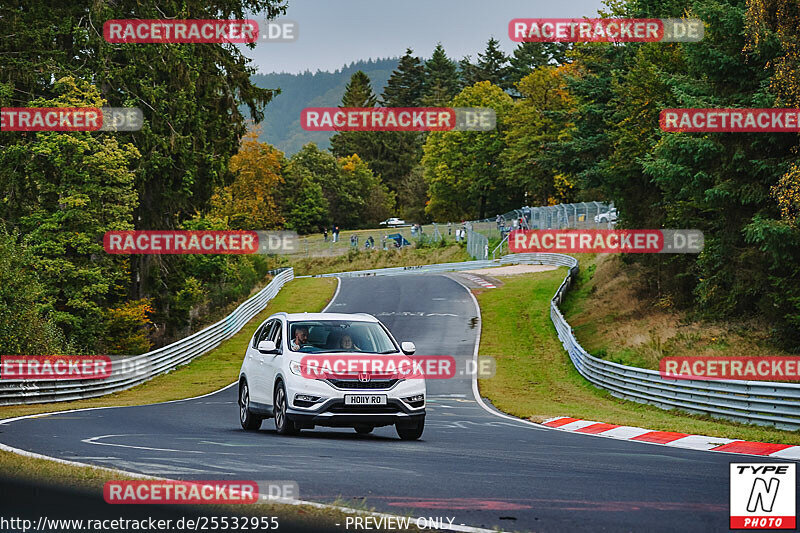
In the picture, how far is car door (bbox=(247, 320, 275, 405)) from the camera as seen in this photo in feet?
49.6

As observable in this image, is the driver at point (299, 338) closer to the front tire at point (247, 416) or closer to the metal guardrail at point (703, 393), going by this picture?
the front tire at point (247, 416)

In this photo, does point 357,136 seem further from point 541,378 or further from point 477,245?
point 541,378

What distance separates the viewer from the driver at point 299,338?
1462cm

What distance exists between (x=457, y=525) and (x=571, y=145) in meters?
43.8

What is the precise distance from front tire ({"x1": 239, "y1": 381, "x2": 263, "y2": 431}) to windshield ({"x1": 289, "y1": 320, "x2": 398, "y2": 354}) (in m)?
1.80

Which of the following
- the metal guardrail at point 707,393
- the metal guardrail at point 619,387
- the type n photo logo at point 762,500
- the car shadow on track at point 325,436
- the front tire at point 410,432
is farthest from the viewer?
the metal guardrail at point 619,387

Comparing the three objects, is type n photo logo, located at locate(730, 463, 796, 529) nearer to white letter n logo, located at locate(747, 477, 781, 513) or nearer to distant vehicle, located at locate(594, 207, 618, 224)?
white letter n logo, located at locate(747, 477, 781, 513)

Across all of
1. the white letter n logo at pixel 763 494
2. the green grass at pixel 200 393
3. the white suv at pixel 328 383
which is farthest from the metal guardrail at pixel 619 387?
the white letter n logo at pixel 763 494

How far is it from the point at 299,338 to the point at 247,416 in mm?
2122

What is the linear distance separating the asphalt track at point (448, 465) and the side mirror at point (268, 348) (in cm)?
130

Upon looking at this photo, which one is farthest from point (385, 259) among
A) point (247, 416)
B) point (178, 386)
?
point (247, 416)

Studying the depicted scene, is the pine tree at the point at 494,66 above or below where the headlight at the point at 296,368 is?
above

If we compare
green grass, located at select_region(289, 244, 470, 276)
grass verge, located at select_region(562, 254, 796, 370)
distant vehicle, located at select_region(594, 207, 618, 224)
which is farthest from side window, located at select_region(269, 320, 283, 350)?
green grass, located at select_region(289, 244, 470, 276)

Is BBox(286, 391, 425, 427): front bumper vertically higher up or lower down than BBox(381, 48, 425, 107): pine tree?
lower down
